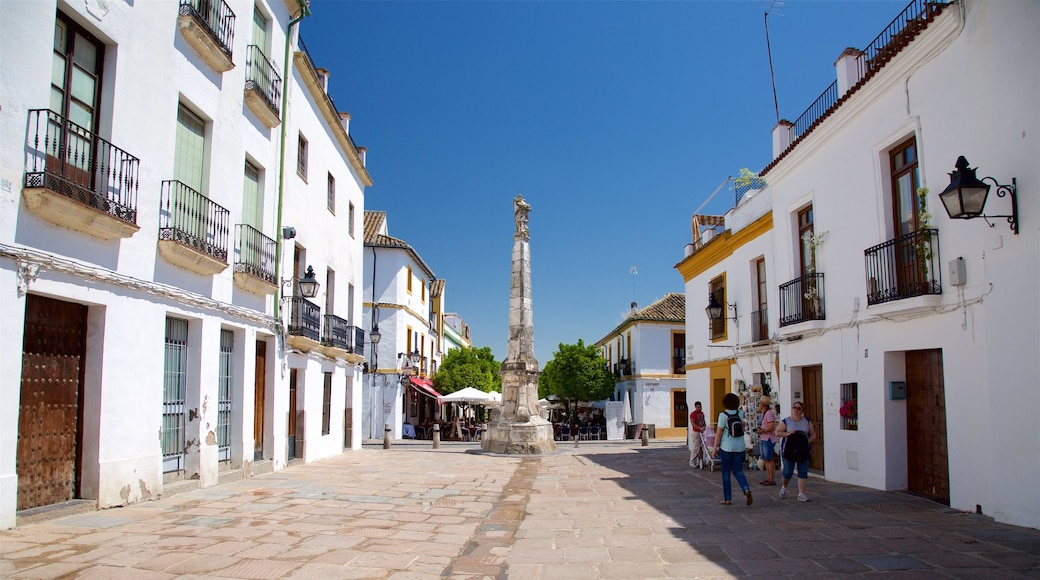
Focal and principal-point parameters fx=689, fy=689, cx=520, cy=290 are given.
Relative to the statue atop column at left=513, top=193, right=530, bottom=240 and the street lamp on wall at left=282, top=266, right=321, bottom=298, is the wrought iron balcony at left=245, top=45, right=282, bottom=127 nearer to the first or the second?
the street lamp on wall at left=282, top=266, right=321, bottom=298

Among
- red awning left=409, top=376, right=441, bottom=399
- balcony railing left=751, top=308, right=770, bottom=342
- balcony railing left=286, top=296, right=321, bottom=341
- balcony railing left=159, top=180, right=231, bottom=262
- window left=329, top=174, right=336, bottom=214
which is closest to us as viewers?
balcony railing left=159, top=180, right=231, bottom=262

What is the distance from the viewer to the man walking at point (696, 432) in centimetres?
1370

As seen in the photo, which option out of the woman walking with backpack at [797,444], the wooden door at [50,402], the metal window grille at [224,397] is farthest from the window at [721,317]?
the wooden door at [50,402]

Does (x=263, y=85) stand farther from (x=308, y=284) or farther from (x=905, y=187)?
(x=905, y=187)

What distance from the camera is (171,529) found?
21.5ft

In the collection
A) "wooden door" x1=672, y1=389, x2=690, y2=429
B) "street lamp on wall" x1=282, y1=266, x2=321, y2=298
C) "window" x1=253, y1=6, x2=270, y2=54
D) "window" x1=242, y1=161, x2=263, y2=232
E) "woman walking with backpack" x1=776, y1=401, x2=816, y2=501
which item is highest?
"window" x1=253, y1=6, x2=270, y2=54

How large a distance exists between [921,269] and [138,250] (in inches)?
372

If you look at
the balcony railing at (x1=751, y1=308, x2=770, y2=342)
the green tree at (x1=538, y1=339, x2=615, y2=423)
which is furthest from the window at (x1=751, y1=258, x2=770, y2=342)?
the green tree at (x1=538, y1=339, x2=615, y2=423)

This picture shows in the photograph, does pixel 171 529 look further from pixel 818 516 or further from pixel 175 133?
pixel 818 516

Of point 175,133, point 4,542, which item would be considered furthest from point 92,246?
point 4,542

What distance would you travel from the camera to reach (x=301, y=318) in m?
13.2

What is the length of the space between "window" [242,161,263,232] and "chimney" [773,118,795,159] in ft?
33.2

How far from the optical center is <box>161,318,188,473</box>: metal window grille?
895 centimetres

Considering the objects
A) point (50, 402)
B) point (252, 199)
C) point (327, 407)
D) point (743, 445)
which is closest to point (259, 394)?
point (252, 199)
